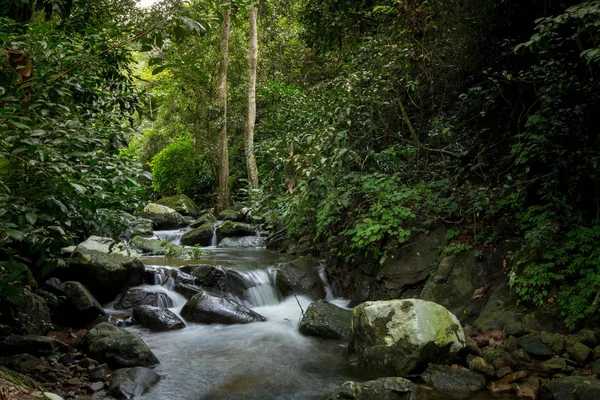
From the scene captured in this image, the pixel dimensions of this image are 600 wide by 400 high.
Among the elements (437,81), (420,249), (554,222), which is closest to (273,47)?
(437,81)

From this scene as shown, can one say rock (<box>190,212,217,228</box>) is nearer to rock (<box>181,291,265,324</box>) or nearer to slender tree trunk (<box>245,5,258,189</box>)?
slender tree trunk (<box>245,5,258,189</box>)

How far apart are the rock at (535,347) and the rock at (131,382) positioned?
413 centimetres

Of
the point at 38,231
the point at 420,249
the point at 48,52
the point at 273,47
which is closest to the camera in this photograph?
the point at 38,231

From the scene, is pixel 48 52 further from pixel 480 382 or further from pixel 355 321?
pixel 480 382

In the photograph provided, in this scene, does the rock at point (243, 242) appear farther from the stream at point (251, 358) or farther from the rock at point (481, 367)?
the rock at point (481, 367)

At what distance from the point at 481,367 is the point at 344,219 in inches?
153

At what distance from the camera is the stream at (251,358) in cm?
482

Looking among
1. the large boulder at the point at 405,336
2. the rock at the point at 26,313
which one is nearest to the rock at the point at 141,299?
the rock at the point at 26,313

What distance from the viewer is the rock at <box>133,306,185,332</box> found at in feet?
22.2

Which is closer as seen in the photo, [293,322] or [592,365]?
[592,365]

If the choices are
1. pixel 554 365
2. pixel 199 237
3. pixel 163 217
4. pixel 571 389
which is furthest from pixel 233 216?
pixel 571 389

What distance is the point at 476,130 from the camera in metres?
7.61

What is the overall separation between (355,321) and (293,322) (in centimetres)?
190

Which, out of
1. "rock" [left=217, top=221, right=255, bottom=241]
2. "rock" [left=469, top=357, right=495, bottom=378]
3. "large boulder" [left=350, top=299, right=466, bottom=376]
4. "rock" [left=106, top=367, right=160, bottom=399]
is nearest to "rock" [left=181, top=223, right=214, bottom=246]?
"rock" [left=217, top=221, right=255, bottom=241]
